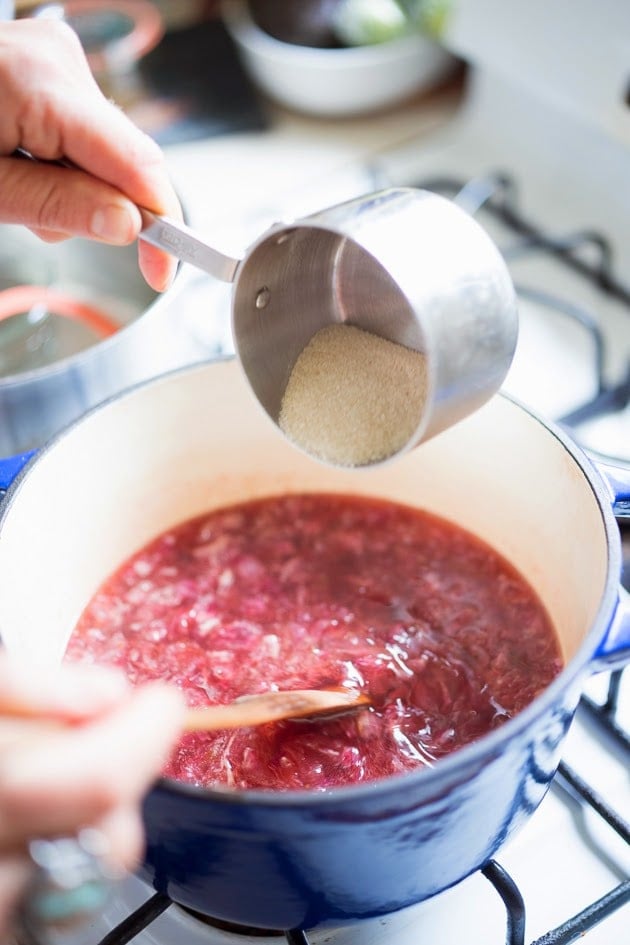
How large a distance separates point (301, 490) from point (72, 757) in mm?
640

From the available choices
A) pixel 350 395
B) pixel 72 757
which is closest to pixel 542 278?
pixel 350 395

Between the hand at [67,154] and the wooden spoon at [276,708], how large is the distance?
1.27ft

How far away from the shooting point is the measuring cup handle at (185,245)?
79 centimetres

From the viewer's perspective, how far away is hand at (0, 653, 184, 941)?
45 centimetres

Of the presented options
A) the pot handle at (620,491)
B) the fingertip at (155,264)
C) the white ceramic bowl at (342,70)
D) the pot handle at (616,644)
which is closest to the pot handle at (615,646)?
the pot handle at (616,644)

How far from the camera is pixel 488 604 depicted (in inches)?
37.5

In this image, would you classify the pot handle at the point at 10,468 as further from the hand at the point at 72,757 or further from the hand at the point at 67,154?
the hand at the point at 72,757

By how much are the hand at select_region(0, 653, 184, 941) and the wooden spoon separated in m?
0.13

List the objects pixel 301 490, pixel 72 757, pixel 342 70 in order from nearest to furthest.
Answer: pixel 72 757
pixel 301 490
pixel 342 70

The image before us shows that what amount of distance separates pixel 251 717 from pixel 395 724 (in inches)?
6.9

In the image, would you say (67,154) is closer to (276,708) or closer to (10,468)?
(10,468)

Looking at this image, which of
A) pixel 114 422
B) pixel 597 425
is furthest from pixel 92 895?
pixel 597 425

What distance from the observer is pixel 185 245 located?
A: 0.81 m

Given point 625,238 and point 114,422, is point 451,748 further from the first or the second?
point 625,238
